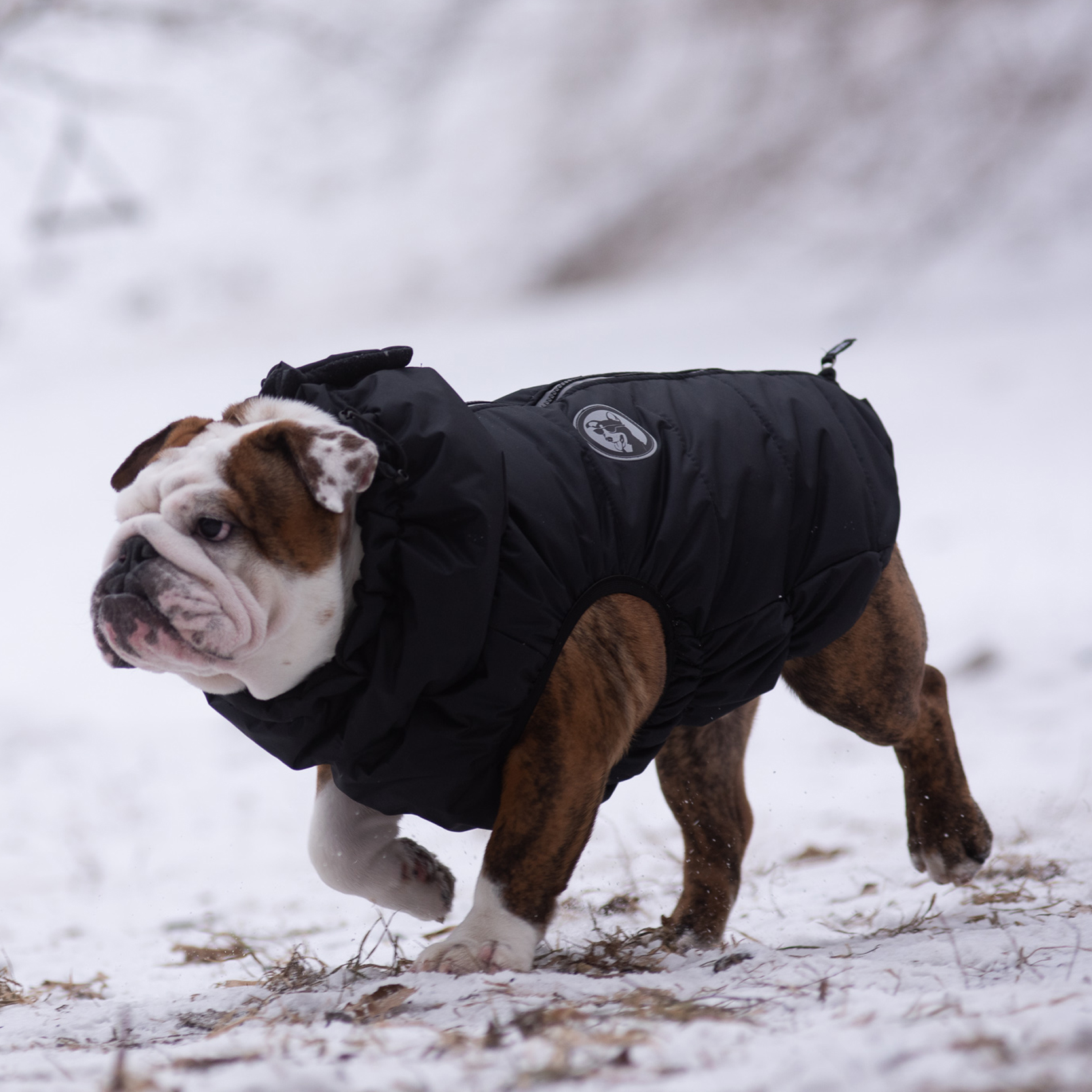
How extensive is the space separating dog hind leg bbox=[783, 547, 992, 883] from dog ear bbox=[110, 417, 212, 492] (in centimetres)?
175

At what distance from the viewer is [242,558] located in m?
2.46

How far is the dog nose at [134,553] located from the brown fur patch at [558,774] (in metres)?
0.88

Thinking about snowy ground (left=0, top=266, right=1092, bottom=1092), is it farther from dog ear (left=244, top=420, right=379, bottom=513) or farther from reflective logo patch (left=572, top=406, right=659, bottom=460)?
reflective logo patch (left=572, top=406, right=659, bottom=460)

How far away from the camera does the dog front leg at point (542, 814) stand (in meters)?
2.51

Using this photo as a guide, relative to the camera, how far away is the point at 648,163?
50.8 feet

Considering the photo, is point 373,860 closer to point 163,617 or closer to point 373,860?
point 373,860

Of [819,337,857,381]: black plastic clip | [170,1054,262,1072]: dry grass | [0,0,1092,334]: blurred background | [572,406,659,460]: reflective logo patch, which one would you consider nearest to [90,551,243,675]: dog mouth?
[170,1054,262,1072]: dry grass

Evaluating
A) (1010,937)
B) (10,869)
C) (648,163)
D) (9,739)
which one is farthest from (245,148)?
(1010,937)

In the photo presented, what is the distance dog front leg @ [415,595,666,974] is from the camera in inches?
98.7

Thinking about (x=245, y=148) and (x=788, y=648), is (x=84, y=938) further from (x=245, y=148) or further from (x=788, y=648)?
(x=245, y=148)

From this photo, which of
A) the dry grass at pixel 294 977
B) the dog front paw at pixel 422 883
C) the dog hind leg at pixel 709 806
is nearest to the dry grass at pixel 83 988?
the dry grass at pixel 294 977

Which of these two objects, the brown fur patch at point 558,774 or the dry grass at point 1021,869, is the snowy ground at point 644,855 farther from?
the brown fur patch at point 558,774

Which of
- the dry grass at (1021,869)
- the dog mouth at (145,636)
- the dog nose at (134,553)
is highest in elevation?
the dog nose at (134,553)

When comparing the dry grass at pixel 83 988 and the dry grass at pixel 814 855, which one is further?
the dry grass at pixel 814 855
